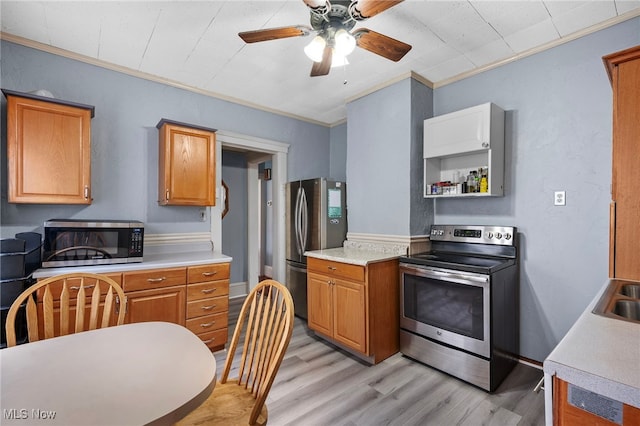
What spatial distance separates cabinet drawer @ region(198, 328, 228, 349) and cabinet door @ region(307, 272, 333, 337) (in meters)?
0.85

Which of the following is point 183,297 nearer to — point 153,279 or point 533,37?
point 153,279

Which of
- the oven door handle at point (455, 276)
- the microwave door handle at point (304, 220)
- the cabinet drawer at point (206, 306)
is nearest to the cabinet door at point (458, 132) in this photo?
the oven door handle at point (455, 276)

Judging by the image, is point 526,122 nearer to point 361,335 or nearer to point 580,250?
point 580,250

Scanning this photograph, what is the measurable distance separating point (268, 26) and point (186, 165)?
56.5 inches

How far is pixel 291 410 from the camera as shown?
1896 millimetres

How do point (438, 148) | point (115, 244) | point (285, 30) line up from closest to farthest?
point (285, 30), point (115, 244), point (438, 148)

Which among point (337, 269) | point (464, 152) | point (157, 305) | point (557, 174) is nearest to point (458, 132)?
point (464, 152)

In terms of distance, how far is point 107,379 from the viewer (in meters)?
0.88

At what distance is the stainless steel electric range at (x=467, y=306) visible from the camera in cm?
210

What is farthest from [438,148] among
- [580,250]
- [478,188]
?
[580,250]

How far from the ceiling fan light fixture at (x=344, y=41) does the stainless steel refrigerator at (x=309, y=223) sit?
1750 mm

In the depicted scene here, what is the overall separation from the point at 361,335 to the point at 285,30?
231 cm

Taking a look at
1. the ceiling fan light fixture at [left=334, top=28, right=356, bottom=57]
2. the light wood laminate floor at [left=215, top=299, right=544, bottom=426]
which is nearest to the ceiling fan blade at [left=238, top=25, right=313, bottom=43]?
the ceiling fan light fixture at [left=334, top=28, right=356, bottom=57]

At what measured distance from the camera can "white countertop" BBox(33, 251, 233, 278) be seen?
2.09 m
